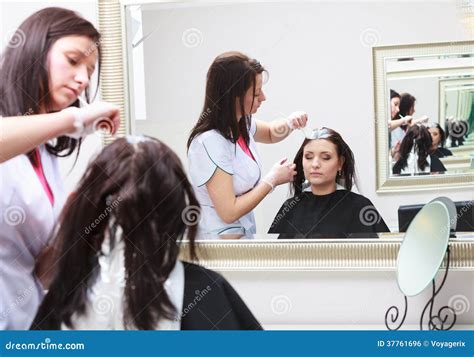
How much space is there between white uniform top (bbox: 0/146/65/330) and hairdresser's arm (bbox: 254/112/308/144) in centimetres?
76

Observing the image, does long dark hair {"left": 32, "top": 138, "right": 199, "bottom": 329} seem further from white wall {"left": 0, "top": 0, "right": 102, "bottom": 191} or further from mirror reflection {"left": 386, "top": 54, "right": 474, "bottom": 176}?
mirror reflection {"left": 386, "top": 54, "right": 474, "bottom": 176}

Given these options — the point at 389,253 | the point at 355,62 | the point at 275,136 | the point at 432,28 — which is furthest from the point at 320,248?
the point at 432,28

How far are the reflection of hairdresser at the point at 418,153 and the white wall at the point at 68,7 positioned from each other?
43.9 inches

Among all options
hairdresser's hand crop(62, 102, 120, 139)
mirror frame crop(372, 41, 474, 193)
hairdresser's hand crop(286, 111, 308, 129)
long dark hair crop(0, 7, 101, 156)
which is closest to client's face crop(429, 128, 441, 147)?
mirror frame crop(372, 41, 474, 193)

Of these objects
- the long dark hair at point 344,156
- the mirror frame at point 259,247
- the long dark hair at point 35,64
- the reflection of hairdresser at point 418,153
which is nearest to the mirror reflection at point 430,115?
the reflection of hairdresser at point 418,153

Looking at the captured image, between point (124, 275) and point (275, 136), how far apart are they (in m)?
0.74

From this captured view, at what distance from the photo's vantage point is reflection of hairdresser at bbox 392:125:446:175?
2826 millimetres

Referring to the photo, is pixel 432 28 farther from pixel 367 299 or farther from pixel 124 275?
pixel 124 275

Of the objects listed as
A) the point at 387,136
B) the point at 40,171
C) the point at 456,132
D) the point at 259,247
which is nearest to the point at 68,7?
the point at 40,171

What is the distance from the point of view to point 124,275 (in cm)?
280

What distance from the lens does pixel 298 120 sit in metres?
2.89

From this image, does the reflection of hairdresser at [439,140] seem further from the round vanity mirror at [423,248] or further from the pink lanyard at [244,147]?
the pink lanyard at [244,147]

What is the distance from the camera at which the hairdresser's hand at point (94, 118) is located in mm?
2921

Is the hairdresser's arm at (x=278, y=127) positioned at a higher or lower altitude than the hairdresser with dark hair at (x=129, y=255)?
higher
